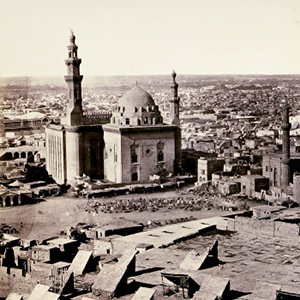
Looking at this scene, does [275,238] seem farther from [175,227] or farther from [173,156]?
[173,156]

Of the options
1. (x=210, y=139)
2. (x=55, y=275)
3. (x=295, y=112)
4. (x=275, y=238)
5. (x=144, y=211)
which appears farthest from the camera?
(x=295, y=112)

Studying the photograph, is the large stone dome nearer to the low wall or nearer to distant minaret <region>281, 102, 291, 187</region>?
distant minaret <region>281, 102, 291, 187</region>

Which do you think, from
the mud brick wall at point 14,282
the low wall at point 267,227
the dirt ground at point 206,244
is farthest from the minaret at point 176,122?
the mud brick wall at point 14,282

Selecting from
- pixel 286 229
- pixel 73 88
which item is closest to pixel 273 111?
pixel 73 88

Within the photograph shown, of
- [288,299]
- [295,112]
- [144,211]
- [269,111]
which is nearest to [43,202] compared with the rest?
[144,211]

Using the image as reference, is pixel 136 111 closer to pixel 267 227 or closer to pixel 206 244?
pixel 267 227

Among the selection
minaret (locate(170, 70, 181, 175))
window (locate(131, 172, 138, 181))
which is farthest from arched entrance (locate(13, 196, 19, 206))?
minaret (locate(170, 70, 181, 175))

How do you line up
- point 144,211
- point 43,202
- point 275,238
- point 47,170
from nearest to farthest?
point 275,238, point 144,211, point 43,202, point 47,170
